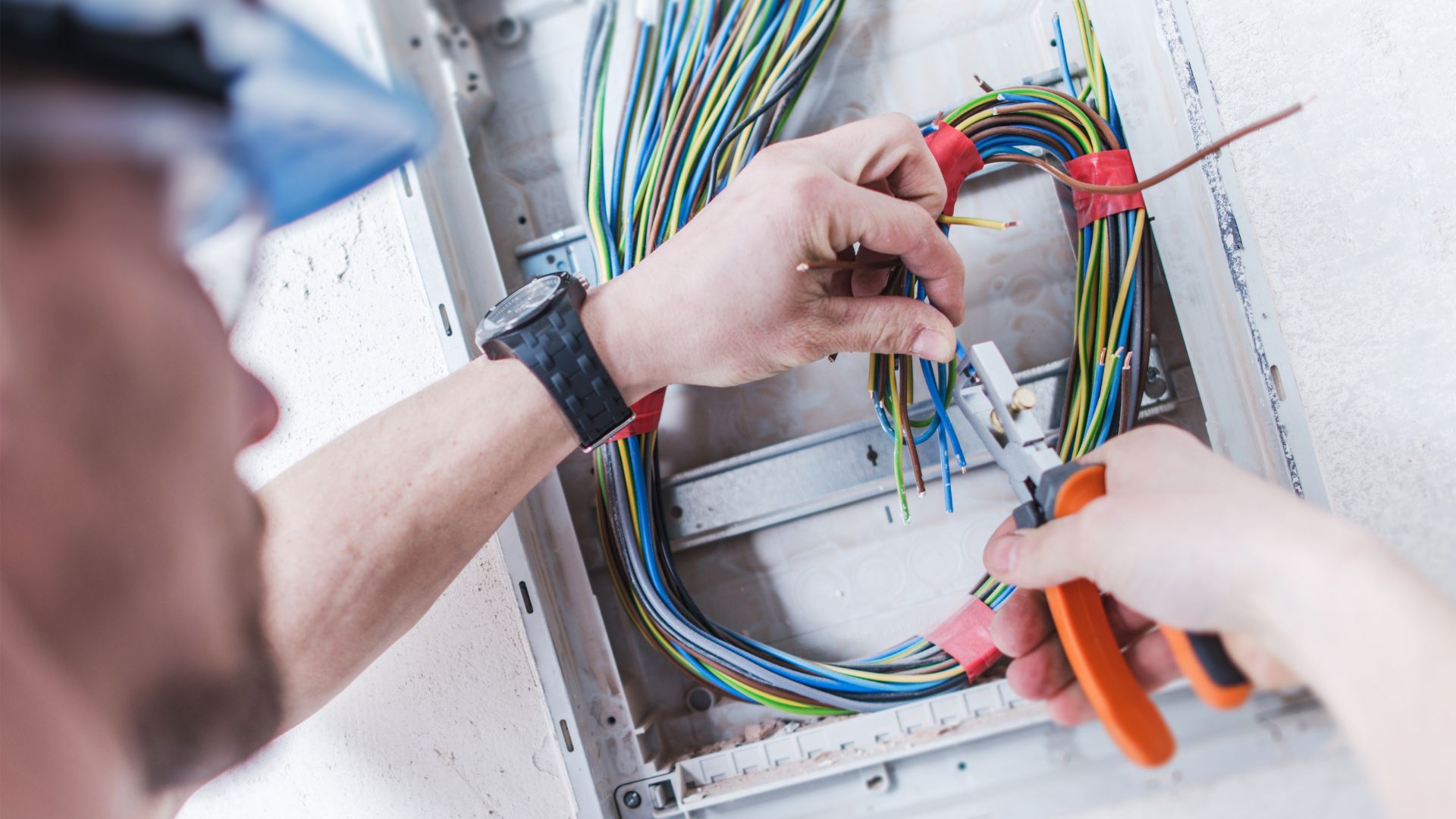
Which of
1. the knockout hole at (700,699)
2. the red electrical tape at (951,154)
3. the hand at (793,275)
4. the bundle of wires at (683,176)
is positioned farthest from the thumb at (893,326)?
the knockout hole at (700,699)

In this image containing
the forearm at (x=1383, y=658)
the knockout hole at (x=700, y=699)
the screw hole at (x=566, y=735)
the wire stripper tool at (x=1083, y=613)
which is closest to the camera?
the forearm at (x=1383, y=658)

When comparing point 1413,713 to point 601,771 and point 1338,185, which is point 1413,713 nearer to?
point 1338,185

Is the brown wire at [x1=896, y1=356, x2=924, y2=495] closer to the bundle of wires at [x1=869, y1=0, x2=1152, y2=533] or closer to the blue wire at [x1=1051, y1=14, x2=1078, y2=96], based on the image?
the bundle of wires at [x1=869, y1=0, x2=1152, y2=533]

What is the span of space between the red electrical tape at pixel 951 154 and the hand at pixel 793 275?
1.9 inches

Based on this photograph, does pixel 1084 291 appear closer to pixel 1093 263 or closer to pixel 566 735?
pixel 1093 263

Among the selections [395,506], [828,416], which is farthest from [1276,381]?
[395,506]

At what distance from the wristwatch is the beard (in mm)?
329

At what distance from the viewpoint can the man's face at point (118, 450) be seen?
288mm

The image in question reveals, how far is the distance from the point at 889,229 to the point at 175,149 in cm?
53

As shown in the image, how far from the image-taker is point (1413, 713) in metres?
0.39

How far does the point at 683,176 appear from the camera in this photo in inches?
35.7

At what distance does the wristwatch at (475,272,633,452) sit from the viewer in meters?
0.78

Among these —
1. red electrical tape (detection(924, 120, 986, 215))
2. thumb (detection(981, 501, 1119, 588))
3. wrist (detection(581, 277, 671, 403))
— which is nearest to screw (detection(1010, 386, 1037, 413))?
thumb (detection(981, 501, 1119, 588))

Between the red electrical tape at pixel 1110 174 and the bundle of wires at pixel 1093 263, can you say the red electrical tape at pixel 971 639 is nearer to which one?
the bundle of wires at pixel 1093 263
